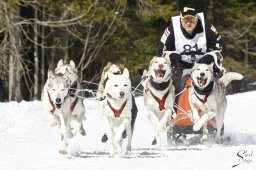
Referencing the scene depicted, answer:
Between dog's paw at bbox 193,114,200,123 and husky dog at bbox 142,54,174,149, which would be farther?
dog's paw at bbox 193,114,200,123

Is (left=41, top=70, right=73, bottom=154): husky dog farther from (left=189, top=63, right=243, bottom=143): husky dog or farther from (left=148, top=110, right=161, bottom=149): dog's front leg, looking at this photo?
(left=189, top=63, right=243, bottom=143): husky dog

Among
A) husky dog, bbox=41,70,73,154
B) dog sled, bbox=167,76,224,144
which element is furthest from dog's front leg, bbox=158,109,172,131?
husky dog, bbox=41,70,73,154

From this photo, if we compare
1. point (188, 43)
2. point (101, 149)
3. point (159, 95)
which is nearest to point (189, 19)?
point (188, 43)

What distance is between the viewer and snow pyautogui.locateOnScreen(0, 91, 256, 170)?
708cm

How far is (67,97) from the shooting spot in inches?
320

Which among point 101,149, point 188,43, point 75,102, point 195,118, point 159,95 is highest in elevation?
point 188,43

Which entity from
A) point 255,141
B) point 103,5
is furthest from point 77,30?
point 255,141

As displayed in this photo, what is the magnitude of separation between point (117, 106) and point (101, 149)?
56.1 inches

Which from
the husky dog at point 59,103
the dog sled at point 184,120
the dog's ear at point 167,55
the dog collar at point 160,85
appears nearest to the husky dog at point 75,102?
the husky dog at point 59,103

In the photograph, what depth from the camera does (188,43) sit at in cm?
936

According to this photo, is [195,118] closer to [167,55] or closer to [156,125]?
[156,125]

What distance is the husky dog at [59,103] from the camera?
791 cm

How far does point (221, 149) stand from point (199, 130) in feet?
3.73

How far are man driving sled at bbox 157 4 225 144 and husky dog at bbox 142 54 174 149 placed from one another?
0.67 metres
